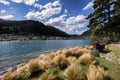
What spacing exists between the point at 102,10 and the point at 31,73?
26864 millimetres

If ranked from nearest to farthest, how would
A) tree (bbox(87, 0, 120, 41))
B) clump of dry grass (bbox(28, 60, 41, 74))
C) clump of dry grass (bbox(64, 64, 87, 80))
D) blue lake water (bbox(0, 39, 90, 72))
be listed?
clump of dry grass (bbox(64, 64, 87, 80)) → clump of dry grass (bbox(28, 60, 41, 74)) → blue lake water (bbox(0, 39, 90, 72)) → tree (bbox(87, 0, 120, 41))

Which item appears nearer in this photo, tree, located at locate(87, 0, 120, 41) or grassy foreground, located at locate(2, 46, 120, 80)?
grassy foreground, located at locate(2, 46, 120, 80)

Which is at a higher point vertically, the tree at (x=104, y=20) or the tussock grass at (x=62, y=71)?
the tree at (x=104, y=20)

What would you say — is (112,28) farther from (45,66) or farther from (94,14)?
(45,66)

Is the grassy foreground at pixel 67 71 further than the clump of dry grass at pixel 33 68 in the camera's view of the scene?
No

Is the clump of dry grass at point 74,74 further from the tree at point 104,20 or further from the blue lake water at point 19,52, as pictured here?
the tree at point 104,20

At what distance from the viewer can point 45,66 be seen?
10.1 m

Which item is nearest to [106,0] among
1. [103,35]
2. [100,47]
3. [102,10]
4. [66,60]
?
[102,10]

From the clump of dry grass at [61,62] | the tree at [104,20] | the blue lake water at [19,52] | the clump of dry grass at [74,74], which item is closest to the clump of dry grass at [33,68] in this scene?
the clump of dry grass at [61,62]

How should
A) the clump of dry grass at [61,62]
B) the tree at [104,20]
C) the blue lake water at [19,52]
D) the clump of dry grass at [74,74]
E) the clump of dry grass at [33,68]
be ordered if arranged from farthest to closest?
the tree at [104,20], the blue lake water at [19,52], the clump of dry grass at [61,62], the clump of dry grass at [33,68], the clump of dry grass at [74,74]

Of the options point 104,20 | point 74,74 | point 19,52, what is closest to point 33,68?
point 74,74

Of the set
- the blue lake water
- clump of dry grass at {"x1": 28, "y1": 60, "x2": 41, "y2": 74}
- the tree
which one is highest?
the tree

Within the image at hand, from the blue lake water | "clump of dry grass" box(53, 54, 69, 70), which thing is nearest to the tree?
the blue lake water

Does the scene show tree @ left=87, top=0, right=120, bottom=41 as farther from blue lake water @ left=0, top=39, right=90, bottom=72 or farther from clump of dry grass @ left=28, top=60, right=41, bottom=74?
clump of dry grass @ left=28, top=60, right=41, bottom=74
